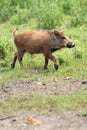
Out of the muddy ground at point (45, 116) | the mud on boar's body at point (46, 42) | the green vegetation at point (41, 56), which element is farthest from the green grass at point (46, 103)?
the mud on boar's body at point (46, 42)

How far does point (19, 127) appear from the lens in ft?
20.2

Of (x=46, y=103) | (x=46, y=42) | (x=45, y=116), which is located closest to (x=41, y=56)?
(x=46, y=42)

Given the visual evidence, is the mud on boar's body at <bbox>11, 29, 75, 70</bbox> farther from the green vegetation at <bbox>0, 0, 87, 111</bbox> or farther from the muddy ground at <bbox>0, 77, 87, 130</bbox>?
the muddy ground at <bbox>0, 77, 87, 130</bbox>

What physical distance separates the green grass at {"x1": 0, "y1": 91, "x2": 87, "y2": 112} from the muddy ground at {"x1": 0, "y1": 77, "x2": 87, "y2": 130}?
7.0 inches

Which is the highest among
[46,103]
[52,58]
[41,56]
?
[46,103]

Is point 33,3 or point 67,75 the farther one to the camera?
point 33,3

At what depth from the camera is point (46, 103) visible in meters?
7.01

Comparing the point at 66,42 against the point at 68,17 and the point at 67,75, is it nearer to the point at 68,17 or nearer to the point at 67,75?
the point at 67,75

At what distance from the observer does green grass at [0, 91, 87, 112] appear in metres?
6.88

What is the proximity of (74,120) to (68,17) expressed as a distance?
10037mm

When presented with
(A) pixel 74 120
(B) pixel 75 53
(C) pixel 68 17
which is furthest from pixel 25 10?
(A) pixel 74 120

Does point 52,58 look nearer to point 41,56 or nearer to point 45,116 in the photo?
point 41,56

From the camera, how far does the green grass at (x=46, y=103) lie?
22.6 ft

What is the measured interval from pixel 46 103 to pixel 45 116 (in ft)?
1.71
